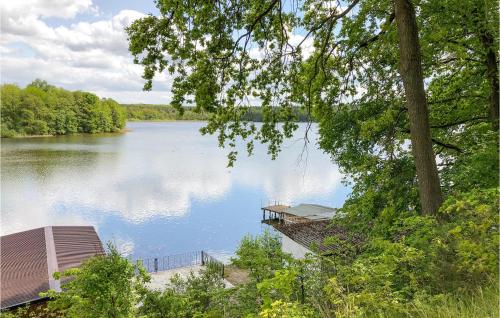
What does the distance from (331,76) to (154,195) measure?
29620mm

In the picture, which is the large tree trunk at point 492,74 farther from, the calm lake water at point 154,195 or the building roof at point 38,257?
Answer: the building roof at point 38,257

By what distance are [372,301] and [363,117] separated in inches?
235

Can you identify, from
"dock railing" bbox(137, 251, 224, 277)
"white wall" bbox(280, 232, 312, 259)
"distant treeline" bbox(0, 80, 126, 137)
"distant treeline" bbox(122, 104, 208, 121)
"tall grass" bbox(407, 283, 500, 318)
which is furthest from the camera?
"distant treeline" bbox(122, 104, 208, 121)

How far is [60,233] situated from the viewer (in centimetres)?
1836

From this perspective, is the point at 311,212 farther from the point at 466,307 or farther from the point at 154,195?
the point at 466,307

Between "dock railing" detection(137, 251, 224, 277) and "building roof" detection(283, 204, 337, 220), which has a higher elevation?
"building roof" detection(283, 204, 337, 220)

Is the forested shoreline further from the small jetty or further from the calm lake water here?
the small jetty

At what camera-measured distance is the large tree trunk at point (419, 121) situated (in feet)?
18.1

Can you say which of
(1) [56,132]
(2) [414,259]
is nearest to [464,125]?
(2) [414,259]

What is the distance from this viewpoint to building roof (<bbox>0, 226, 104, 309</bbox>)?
11.9 meters

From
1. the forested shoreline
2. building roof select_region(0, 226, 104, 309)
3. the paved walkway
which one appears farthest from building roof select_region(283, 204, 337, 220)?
the forested shoreline

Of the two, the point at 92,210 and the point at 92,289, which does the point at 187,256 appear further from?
the point at 92,289

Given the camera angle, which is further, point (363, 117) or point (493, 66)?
point (363, 117)

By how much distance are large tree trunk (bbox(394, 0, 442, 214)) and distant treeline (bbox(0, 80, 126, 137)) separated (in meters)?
88.4
